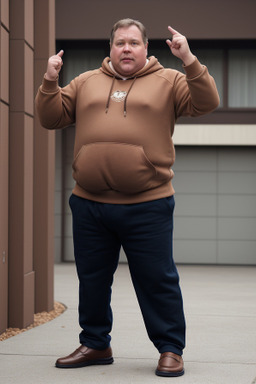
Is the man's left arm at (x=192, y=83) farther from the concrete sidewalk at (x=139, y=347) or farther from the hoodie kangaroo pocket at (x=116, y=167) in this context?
the concrete sidewalk at (x=139, y=347)

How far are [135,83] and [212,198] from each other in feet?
31.2

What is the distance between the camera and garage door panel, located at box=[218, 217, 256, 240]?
537 inches

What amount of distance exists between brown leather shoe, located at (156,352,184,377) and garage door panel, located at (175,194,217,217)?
369 inches

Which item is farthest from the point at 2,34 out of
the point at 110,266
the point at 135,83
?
the point at 110,266

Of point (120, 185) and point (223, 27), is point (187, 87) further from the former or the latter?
point (223, 27)

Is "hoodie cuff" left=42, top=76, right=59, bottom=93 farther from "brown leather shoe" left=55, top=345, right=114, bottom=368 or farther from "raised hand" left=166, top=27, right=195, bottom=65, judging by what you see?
"brown leather shoe" left=55, top=345, right=114, bottom=368

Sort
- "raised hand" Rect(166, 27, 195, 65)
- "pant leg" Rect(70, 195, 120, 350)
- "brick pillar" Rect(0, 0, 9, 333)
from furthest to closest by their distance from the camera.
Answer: "brick pillar" Rect(0, 0, 9, 333) < "pant leg" Rect(70, 195, 120, 350) < "raised hand" Rect(166, 27, 195, 65)

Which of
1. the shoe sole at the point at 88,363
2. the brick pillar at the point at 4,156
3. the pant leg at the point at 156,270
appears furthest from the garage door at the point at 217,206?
the pant leg at the point at 156,270

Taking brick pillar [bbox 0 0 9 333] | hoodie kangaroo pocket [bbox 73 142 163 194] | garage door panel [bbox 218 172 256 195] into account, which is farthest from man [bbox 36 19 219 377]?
garage door panel [bbox 218 172 256 195]

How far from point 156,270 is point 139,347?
3.90ft

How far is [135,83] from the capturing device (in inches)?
170

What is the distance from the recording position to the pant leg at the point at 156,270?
14.1 ft

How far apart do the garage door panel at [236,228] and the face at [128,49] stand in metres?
9.57

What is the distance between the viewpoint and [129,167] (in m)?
4.16
